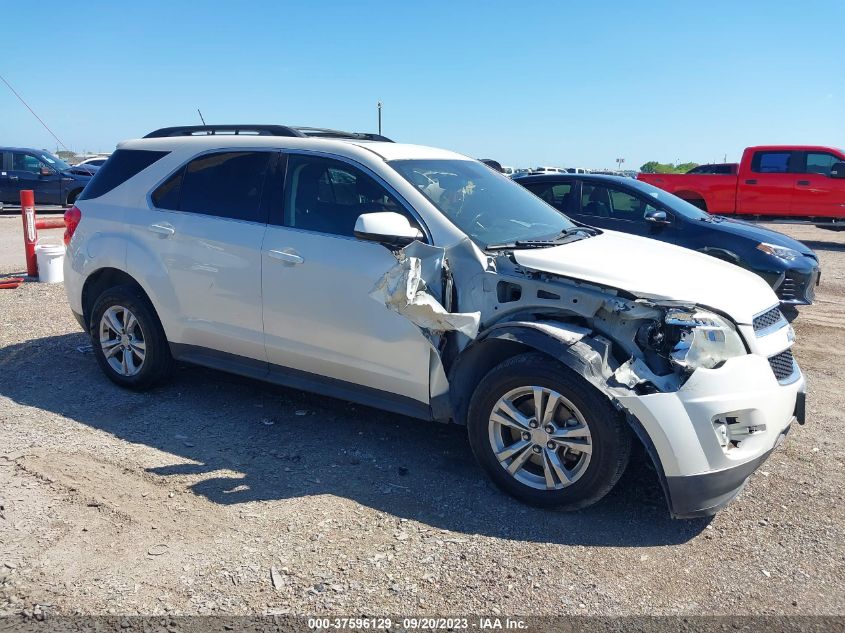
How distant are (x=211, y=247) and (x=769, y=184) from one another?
49.5ft

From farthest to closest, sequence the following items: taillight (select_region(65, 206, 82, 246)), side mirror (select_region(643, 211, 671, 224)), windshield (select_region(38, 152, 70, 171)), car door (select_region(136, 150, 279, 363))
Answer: windshield (select_region(38, 152, 70, 171)), side mirror (select_region(643, 211, 671, 224)), taillight (select_region(65, 206, 82, 246)), car door (select_region(136, 150, 279, 363))

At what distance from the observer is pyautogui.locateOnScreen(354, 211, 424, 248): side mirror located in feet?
12.7

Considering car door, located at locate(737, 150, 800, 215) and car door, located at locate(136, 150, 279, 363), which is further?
car door, located at locate(737, 150, 800, 215)

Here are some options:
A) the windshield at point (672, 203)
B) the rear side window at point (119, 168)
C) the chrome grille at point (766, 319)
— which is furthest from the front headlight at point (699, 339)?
the windshield at point (672, 203)

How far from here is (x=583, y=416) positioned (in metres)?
3.54

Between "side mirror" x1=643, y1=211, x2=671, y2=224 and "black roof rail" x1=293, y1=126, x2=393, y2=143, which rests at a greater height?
"black roof rail" x1=293, y1=126, x2=393, y2=143

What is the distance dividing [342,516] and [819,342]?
18.7 ft

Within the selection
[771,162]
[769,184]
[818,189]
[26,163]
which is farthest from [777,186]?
[26,163]

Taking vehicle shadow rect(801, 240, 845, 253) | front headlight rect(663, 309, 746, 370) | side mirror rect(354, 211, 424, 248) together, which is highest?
side mirror rect(354, 211, 424, 248)

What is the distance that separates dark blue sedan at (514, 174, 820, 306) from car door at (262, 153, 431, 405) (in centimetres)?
438

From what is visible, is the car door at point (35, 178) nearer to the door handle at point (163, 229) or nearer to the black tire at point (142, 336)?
the black tire at point (142, 336)

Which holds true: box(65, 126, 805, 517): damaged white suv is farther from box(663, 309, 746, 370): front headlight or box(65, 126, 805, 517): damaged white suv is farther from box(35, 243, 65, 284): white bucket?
box(35, 243, 65, 284): white bucket

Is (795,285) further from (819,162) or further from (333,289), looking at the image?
(819,162)

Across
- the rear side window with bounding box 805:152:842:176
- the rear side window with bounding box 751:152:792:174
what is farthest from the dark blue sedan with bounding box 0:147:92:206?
the rear side window with bounding box 805:152:842:176
